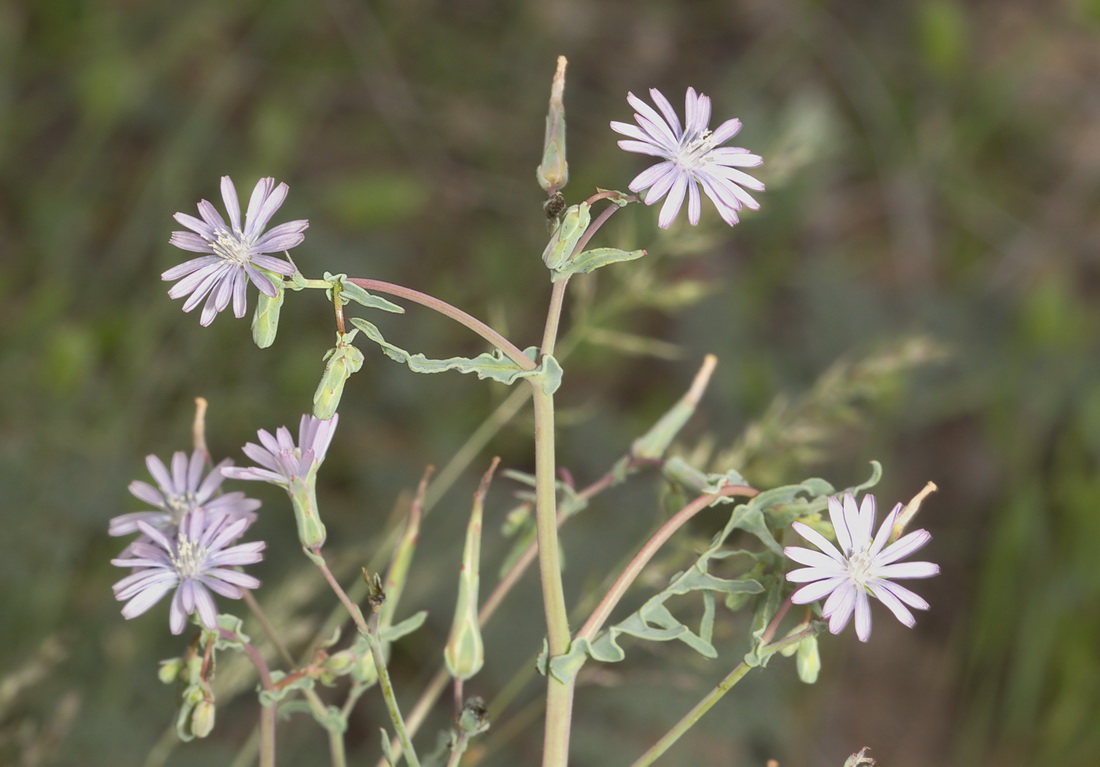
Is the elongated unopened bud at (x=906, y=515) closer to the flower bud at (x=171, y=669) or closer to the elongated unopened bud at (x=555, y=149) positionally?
the elongated unopened bud at (x=555, y=149)

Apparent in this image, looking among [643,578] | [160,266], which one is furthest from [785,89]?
[643,578]

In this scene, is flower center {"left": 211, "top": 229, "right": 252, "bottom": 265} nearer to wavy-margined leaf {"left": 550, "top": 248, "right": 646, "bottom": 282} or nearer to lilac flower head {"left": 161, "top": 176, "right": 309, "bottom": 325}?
lilac flower head {"left": 161, "top": 176, "right": 309, "bottom": 325}

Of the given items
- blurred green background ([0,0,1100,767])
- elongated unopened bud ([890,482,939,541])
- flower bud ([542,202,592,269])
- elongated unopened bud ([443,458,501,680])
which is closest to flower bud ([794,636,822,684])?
elongated unopened bud ([890,482,939,541])

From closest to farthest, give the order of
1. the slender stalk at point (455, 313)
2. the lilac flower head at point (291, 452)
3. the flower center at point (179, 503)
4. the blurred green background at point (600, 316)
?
the slender stalk at point (455, 313), the lilac flower head at point (291, 452), the flower center at point (179, 503), the blurred green background at point (600, 316)

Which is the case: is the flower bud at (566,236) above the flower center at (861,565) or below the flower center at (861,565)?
above

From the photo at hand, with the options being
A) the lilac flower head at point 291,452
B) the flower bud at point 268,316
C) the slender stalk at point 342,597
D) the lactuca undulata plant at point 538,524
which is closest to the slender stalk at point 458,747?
the lactuca undulata plant at point 538,524

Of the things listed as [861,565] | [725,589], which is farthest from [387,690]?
[861,565]

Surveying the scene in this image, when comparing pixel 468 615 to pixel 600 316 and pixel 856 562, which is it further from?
pixel 600 316
